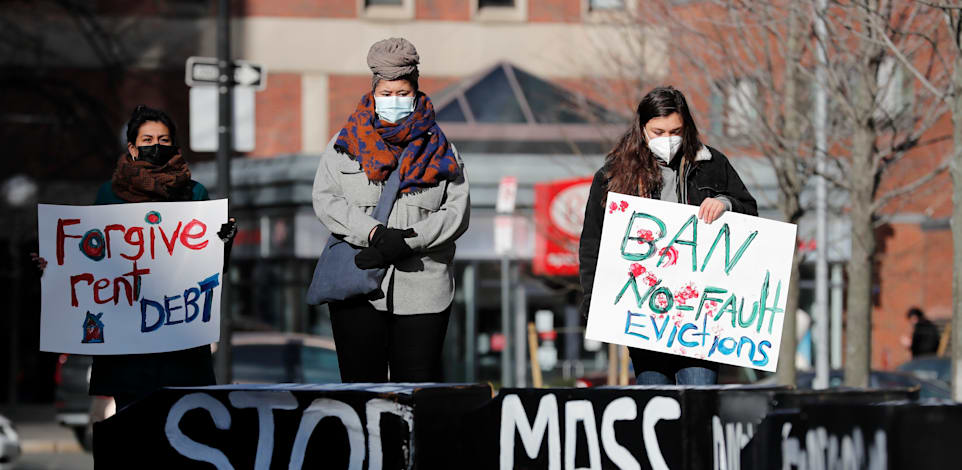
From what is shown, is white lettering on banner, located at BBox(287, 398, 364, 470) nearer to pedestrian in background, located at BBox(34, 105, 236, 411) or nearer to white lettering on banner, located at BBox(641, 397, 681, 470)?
white lettering on banner, located at BBox(641, 397, 681, 470)

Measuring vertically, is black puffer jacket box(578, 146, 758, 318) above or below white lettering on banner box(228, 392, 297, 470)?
above

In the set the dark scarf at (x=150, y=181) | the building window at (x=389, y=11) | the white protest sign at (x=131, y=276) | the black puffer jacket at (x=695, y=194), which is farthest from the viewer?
the building window at (x=389, y=11)

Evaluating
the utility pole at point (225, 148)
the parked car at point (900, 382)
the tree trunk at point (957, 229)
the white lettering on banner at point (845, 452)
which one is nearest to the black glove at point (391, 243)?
the white lettering on banner at point (845, 452)

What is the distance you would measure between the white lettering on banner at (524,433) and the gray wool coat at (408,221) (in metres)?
1.37

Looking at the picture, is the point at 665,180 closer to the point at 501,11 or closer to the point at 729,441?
the point at 729,441

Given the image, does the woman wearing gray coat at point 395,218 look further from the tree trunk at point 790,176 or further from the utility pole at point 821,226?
the tree trunk at point 790,176

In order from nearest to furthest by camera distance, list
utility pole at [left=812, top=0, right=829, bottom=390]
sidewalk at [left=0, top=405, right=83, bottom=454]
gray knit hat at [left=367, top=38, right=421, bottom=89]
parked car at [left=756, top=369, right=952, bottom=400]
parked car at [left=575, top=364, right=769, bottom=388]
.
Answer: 1. gray knit hat at [left=367, top=38, right=421, bottom=89]
2. utility pole at [left=812, top=0, right=829, bottom=390]
3. parked car at [left=575, top=364, right=769, bottom=388]
4. parked car at [left=756, top=369, right=952, bottom=400]
5. sidewalk at [left=0, top=405, right=83, bottom=454]

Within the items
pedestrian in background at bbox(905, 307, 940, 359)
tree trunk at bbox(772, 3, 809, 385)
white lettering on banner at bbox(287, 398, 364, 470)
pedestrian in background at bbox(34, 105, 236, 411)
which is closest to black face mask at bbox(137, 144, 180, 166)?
pedestrian in background at bbox(34, 105, 236, 411)

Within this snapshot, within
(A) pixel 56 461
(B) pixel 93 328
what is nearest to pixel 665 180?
(B) pixel 93 328

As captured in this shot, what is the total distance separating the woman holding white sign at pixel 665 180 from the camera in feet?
20.6

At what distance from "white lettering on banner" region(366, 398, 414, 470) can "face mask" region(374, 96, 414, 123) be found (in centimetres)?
196

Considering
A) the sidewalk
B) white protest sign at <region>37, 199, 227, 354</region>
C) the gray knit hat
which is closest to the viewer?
the gray knit hat

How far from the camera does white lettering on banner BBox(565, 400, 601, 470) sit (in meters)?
4.85

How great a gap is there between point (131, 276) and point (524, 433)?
2.39 m
